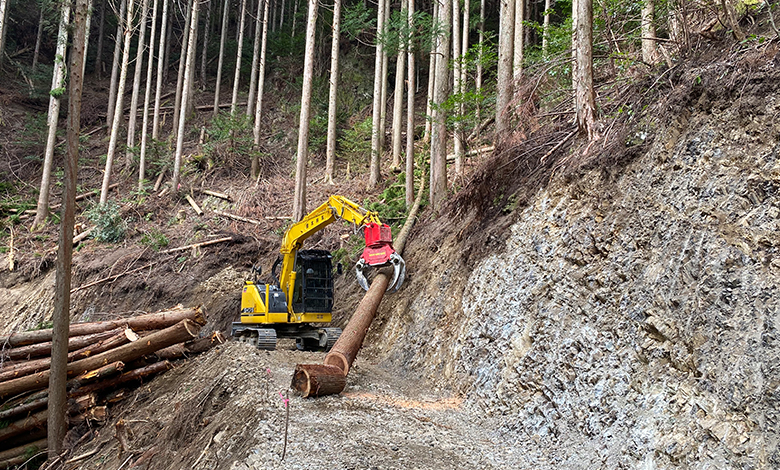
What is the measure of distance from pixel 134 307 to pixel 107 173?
6368 mm

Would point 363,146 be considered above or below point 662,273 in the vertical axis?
above

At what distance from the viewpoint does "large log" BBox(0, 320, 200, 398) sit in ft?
27.3

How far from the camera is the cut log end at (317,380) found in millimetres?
5586

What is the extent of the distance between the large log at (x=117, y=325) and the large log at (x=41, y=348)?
115 millimetres

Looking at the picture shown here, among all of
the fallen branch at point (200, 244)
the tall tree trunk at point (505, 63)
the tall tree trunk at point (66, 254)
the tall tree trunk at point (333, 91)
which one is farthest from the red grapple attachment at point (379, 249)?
the tall tree trunk at point (333, 91)

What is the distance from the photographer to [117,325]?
9859 mm

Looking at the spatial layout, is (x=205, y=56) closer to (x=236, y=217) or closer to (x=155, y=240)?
(x=236, y=217)

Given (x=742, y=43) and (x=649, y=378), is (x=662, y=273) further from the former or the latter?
(x=742, y=43)

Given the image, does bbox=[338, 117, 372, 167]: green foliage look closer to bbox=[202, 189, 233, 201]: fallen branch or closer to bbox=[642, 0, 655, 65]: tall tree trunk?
bbox=[202, 189, 233, 201]: fallen branch

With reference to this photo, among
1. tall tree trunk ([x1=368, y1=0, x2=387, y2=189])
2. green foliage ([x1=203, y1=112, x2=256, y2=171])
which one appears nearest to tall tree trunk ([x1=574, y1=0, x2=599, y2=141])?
tall tree trunk ([x1=368, y1=0, x2=387, y2=189])

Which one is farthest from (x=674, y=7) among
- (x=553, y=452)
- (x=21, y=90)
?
(x=21, y=90)

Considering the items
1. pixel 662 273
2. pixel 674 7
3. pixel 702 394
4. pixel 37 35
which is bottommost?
pixel 702 394

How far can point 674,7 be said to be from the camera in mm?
5973

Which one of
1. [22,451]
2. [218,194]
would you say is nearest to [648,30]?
[22,451]
